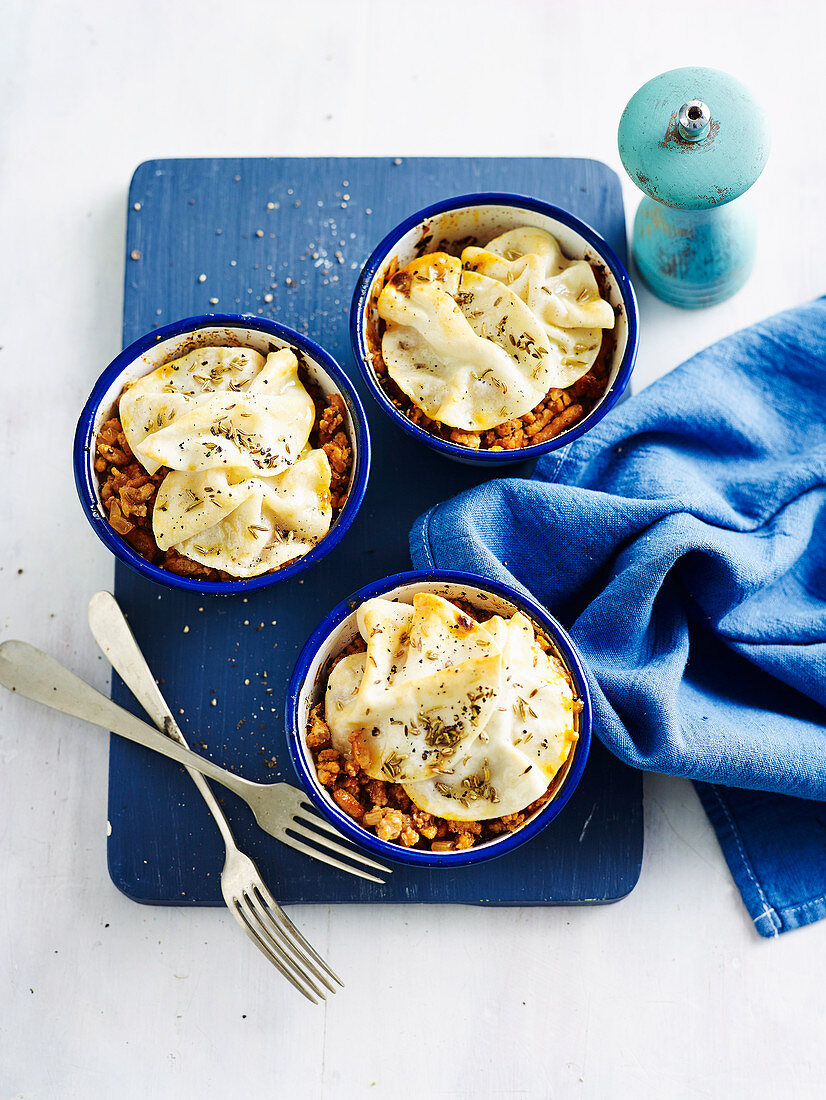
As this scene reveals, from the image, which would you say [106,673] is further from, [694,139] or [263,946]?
[694,139]

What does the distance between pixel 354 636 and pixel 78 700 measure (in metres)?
0.55

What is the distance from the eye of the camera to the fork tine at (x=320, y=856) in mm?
1777

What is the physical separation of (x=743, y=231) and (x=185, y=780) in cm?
148

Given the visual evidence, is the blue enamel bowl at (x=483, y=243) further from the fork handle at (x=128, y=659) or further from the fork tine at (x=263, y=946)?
the fork tine at (x=263, y=946)

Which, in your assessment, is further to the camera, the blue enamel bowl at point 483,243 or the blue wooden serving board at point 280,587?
the blue wooden serving board at point 280,587

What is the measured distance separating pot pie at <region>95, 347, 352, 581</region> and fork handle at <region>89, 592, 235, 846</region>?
0.21 meters

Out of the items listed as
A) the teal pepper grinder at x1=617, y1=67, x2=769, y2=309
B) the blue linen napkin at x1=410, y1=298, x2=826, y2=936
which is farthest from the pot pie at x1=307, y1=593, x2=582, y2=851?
the teal pepper grinder at x1=617, y1=67, x2=769, y2=309

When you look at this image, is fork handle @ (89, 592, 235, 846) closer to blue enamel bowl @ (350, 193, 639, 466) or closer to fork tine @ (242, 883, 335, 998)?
fork tine @ (242, 883, 335, 998)

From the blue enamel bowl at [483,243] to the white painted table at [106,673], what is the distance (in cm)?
28

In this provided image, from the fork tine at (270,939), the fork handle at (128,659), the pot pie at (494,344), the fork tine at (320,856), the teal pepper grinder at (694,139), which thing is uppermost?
the teal pepper grinder at (694,139)

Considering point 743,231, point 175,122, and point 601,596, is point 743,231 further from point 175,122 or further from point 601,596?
point 175,122

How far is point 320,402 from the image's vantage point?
1833 millimetres

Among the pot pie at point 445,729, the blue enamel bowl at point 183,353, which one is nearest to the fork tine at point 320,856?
the pot pie at point 445,729

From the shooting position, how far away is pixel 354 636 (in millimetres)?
1724
